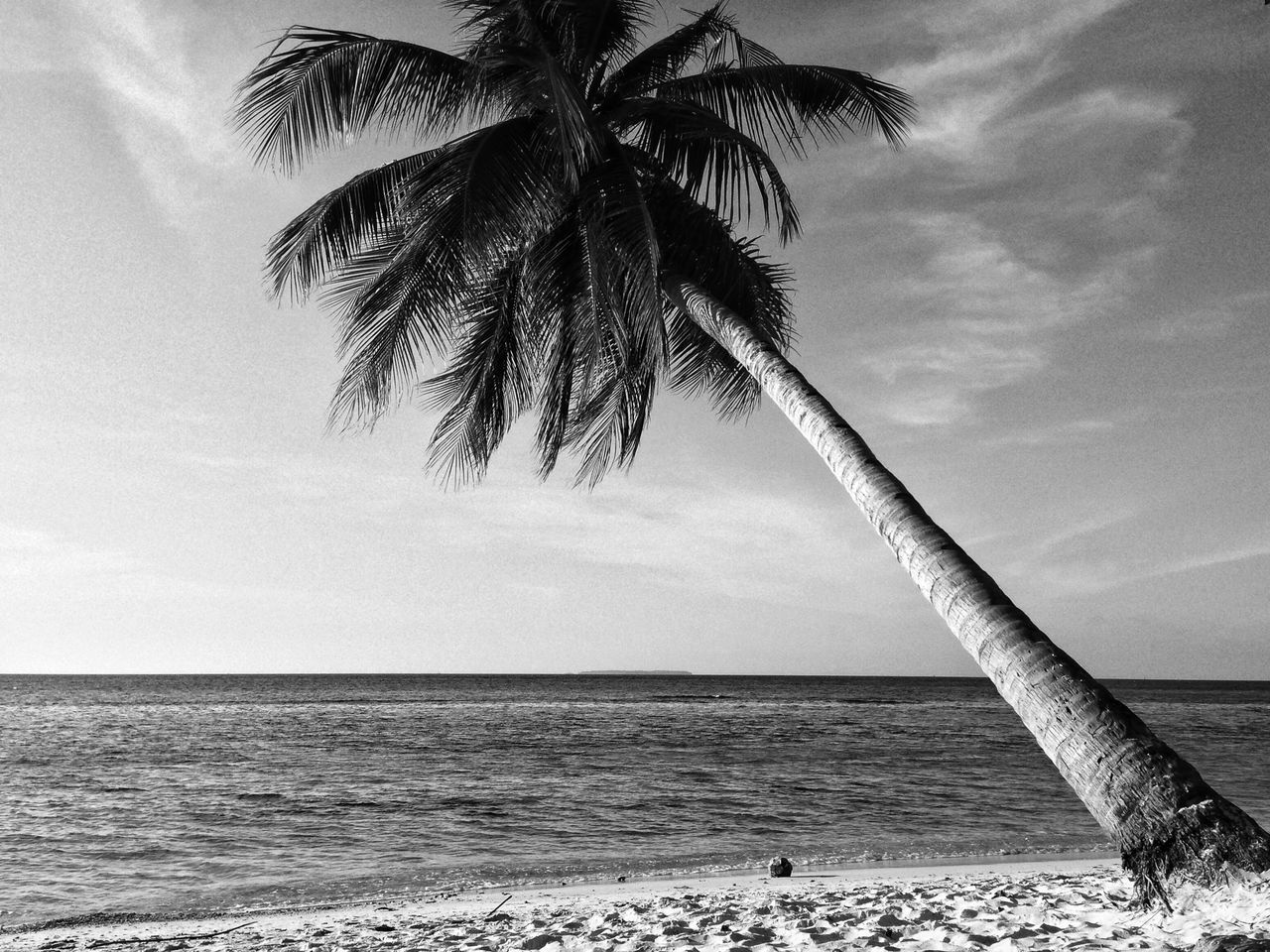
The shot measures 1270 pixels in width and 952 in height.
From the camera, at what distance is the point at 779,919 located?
6.04m

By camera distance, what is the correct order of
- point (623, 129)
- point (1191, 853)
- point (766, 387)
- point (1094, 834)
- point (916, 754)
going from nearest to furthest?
point (1191, 853), point (766, 387), point (623, 129), point (1094, 834), point (916, 754)

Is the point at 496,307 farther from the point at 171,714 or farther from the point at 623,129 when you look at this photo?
the point at 171,714

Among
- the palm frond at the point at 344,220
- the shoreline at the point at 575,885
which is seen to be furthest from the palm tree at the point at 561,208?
the shoreline at the point at 575,885

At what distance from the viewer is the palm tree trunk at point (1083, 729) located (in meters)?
3.48

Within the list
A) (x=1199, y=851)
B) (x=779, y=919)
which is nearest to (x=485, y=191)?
(x=779, y=919)

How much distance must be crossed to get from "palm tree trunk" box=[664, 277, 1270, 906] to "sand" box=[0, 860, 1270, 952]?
0.59 feet

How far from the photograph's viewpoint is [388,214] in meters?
7.82

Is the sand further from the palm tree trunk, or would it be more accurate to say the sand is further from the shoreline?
the palm tree trunk

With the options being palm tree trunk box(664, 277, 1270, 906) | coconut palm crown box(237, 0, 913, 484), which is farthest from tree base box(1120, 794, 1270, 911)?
coconut palm crown box(237, 0, 913, 484)

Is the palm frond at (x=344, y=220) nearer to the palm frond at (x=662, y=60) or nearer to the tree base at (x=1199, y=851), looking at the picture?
the palm frond at (x=662, y=60)

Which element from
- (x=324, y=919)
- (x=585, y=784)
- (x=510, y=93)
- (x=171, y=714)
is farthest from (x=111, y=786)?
(x=171, y=714)

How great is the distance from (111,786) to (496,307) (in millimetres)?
14985

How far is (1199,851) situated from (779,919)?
328cm

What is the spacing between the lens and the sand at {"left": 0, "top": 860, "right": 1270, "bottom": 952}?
3865 millimetres
